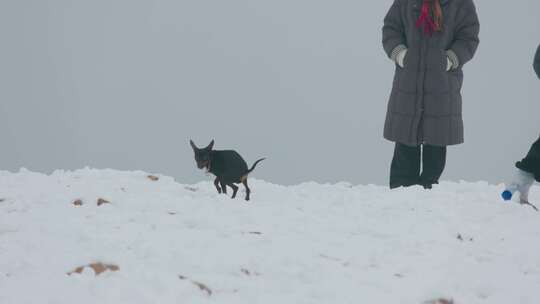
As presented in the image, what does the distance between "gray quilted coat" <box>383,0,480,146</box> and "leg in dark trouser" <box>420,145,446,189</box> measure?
153mm

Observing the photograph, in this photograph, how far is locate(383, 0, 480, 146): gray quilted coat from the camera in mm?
7641

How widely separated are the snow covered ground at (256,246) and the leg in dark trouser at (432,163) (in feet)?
3.09

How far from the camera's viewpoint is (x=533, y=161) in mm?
6188

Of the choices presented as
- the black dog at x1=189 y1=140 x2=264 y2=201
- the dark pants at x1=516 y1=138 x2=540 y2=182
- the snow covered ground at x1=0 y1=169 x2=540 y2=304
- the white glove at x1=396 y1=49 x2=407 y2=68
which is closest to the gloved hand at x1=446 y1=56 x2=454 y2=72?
the white glove at x1=396 y1=49 x2=407 y2=68

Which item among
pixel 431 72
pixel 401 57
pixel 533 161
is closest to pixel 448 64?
pixel 431 72

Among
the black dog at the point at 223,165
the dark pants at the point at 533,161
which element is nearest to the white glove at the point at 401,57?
the dark pants at the point at 533,161

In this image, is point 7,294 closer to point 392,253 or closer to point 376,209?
point 392,253

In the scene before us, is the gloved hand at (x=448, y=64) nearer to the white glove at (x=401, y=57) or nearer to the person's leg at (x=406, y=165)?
the white glove at (x=401, y=57)

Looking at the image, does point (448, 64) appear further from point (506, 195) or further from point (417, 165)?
point (506, 195)

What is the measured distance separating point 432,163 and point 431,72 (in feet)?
3.68

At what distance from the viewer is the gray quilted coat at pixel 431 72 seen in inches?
301

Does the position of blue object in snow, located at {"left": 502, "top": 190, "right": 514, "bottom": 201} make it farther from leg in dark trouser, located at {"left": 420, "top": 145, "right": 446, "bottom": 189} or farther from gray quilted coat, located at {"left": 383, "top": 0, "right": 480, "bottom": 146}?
leg in dark trouser, located at {"left": 420, "top": 145, "right": 446, "bottom": 189}

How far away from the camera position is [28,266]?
154 inches

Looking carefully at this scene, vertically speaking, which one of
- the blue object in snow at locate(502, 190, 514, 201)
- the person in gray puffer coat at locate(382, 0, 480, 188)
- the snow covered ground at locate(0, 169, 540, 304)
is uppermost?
the person in gray puffer coat at locate(382, 0, 480, 188)
